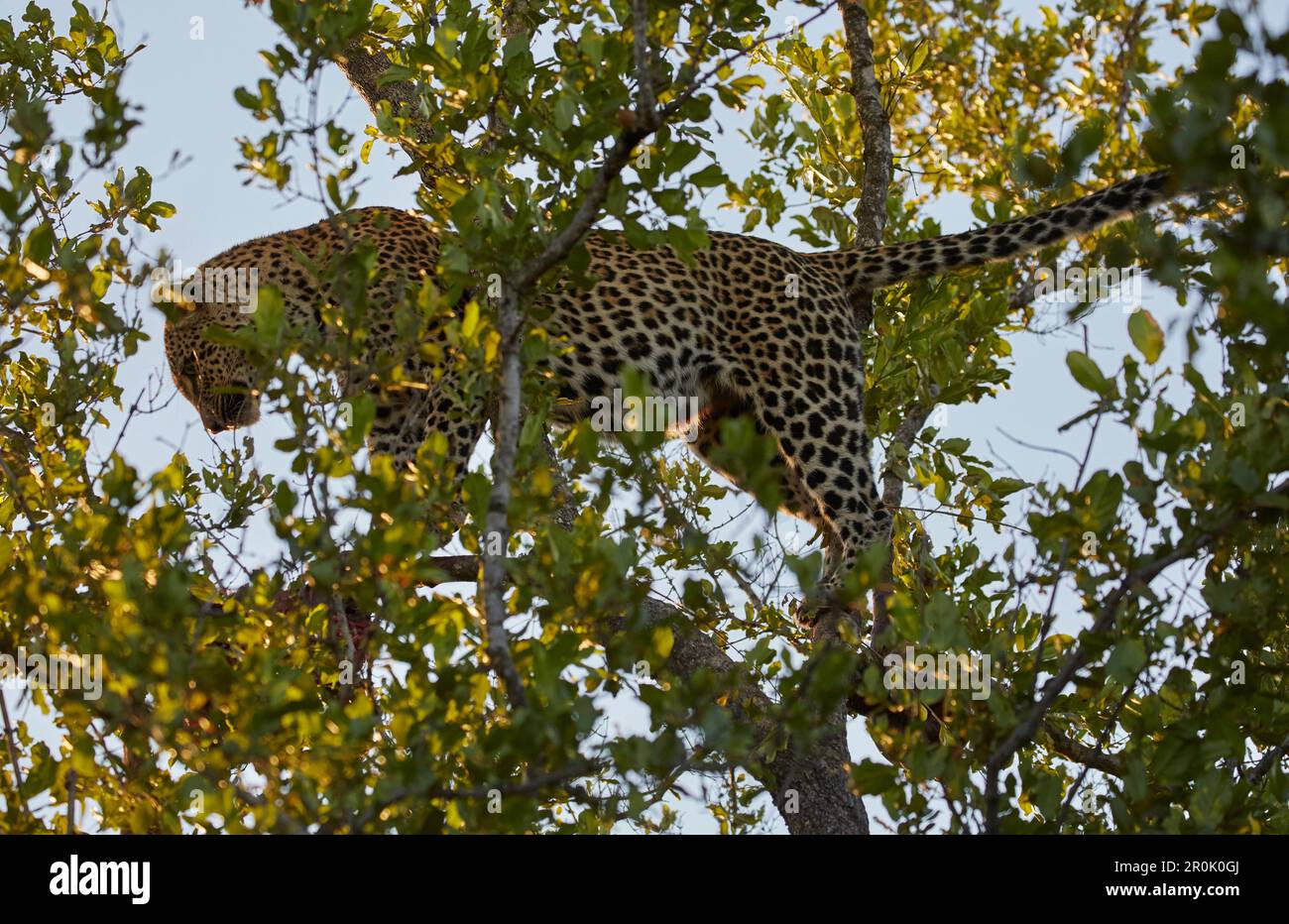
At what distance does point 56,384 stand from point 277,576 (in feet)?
6.76

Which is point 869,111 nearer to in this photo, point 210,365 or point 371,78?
point 371,78

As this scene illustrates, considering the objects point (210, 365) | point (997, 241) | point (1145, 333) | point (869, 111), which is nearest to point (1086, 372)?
point (1145, 333)

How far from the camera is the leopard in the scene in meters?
8.35

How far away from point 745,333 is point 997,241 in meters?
1.54

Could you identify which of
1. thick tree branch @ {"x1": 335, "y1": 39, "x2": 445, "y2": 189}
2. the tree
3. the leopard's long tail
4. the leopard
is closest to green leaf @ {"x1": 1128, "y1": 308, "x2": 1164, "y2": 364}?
the tree

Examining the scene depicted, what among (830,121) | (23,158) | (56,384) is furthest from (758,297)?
(23,158)

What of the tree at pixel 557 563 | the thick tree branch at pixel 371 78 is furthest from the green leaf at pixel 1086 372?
the thick tree branch at pixel 371 78

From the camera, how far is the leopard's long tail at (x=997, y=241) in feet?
26.7

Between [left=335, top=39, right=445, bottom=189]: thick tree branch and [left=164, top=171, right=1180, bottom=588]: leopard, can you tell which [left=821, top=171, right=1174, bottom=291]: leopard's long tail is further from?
[left=335, top=39, right=445, bottom=189]: thick tree branch

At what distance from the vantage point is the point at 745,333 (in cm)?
Result: 884

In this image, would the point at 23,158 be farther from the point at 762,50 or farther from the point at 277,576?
the point at 762,50

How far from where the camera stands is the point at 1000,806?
448cm

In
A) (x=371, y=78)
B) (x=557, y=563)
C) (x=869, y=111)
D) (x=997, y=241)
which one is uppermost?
(x=371, y=78)

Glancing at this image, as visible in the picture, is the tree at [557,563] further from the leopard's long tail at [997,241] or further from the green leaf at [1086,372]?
the leopard's long tail at [997,241]
